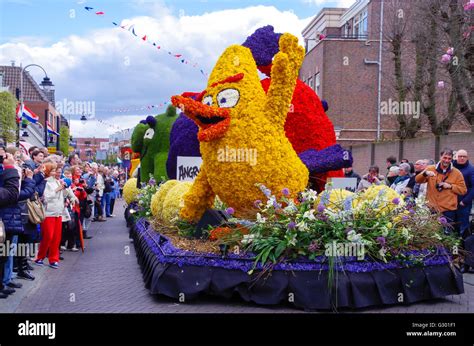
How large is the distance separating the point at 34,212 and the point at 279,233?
403cm

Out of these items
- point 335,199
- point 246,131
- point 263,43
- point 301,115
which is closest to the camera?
point 246,131

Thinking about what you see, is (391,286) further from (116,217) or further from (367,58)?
(367,58)

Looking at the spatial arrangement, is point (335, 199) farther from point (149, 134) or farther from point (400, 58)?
point (400, 58)

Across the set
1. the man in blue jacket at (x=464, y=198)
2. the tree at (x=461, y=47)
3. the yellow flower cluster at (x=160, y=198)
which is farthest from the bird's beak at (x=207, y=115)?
the tree at (x=461, y=47)

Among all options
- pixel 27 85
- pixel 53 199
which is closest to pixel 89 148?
pixel 27 85

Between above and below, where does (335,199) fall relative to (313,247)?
above

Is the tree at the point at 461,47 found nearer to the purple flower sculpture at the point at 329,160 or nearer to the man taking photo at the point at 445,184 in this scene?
the man taking photo at the point at 445,184

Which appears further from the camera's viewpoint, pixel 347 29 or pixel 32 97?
pixel 32 97

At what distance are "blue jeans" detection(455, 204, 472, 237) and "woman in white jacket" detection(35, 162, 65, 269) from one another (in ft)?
23.7

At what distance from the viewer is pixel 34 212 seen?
8945mm

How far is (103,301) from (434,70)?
51.9ft

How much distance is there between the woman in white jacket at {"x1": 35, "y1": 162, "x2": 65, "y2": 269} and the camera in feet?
33.3

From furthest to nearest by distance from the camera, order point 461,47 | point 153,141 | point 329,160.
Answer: point 461,47
point 153,141
point 329,160

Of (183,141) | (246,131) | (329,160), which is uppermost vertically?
(183,141)
